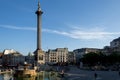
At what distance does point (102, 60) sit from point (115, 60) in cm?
660

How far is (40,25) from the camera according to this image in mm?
115188

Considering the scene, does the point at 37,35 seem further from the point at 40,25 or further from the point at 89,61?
the point at 89,61

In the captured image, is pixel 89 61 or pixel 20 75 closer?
pixel 20 75

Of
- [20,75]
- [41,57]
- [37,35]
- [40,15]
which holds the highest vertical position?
[40,15]

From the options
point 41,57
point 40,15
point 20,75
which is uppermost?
point 40,15

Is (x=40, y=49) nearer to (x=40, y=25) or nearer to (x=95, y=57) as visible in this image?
(x=40, y=25)

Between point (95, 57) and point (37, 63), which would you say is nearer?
point (37, 63)

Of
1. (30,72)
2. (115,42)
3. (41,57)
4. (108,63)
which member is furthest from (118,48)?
(30,72)

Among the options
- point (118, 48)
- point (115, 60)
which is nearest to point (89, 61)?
point (115, 60)

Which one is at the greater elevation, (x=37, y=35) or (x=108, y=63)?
(x=37, y=35)

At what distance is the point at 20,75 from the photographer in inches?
2822

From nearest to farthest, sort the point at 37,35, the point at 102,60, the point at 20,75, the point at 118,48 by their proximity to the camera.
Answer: the point at 20,75, the point at 37,35, the point at 102,60, the point at 118,48

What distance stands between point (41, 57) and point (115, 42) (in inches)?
2958

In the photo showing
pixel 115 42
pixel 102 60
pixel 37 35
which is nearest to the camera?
pixel 37 35
